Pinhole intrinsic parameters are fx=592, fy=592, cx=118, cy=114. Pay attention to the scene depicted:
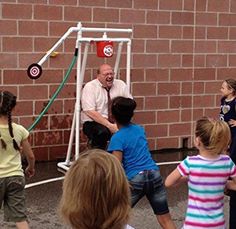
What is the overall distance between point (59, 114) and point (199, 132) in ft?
15.7

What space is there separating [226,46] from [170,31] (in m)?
1.21

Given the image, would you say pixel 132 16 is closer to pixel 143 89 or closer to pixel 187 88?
pixel 143 89

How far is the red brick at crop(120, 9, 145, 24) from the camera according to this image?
9062 millimetres

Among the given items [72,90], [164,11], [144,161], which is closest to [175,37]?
[164,11]

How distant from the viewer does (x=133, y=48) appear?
9.17 m

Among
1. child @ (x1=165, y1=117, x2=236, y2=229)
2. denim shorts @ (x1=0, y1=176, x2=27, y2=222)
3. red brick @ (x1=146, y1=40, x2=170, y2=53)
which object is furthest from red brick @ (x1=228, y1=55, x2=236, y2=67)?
child @ (x1=165, y1=117, x2=236, y2=229)

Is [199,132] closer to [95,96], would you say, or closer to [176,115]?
[95,96]

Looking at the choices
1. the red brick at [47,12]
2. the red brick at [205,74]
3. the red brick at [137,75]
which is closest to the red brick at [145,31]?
the red brick at [137,75]

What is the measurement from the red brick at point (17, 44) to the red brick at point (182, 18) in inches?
99.3

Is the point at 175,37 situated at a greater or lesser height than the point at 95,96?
greater

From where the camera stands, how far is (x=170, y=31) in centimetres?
A: 952

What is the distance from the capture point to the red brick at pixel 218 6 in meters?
9.91

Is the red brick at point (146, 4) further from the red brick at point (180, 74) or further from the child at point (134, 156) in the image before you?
the child at point (134, 156)

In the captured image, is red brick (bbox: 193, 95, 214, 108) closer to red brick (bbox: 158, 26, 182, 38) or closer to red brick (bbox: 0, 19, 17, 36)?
red brick (bbox: 158, 26, 182, 38)
